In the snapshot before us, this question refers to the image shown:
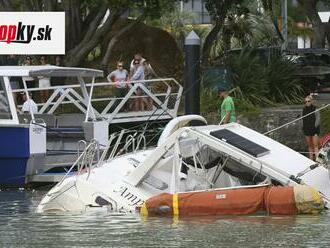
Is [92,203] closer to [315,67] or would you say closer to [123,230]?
[123,230]

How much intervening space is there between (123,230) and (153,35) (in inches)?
873

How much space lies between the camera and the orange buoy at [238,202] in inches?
565

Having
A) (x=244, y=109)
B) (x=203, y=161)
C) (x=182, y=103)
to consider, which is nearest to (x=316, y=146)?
(x=244, y=109)

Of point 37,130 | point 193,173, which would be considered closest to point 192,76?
point 37,130

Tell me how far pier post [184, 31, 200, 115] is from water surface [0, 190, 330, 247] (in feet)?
26.8

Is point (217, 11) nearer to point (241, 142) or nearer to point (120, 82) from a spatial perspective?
point (120, 82)

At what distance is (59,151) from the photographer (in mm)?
22484

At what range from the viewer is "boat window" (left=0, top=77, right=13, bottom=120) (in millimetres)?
21359

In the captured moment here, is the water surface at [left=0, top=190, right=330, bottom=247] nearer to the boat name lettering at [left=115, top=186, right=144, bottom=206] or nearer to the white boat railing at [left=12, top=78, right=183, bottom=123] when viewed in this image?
the boat name lettering at [left=115, top=186, right=144, bottom=206]

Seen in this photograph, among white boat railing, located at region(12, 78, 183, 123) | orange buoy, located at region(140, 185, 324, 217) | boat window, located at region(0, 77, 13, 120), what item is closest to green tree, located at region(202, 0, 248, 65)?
white boat railing, located at region(12, 78, 183, 123)

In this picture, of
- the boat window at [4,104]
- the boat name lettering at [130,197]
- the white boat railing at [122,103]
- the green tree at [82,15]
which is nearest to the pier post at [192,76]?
the white boat railing at [122,103]

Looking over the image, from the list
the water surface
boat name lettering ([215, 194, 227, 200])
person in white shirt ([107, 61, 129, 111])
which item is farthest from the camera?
person in white shirt ([107, 61, 129, 111])

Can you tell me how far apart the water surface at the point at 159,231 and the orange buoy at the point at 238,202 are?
122 mm

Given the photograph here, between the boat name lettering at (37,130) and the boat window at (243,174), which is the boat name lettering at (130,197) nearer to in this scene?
the boat window at (243,174)
